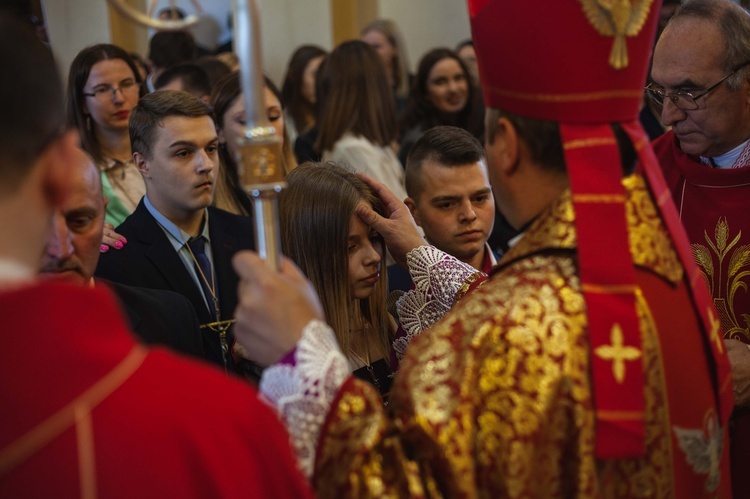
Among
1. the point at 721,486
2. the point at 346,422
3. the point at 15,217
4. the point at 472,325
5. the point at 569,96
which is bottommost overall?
the point at 721,486

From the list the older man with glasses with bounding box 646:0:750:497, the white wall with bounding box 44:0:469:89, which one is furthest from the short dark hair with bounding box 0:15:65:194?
the white wall with bounding box 44:0:469:89

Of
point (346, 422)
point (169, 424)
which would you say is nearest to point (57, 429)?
point (169, 424)

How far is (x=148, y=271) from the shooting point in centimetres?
365

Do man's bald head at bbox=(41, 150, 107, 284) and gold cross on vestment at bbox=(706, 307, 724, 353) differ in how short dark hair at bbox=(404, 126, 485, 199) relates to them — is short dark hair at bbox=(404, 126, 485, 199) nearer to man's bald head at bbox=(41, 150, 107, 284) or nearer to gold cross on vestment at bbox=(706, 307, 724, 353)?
man's bald head at bbox=(41, 150, 107, 284)

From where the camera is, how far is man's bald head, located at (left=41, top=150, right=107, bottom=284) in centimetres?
245

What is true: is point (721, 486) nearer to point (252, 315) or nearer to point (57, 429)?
point (252, 315)

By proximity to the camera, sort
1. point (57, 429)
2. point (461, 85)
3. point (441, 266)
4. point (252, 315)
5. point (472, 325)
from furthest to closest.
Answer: point (461, 85) → point (441, 266) → point (472, 325) → point (252, 315) → point (57, 429)

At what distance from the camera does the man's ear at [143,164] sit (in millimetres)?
3982

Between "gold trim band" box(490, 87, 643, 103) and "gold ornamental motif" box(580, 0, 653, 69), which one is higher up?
"gold ornamental motif" box(580, 0, 653, 69)

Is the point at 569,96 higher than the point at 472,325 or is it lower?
higher

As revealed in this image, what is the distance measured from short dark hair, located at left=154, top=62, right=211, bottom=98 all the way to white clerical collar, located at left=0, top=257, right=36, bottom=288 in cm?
414

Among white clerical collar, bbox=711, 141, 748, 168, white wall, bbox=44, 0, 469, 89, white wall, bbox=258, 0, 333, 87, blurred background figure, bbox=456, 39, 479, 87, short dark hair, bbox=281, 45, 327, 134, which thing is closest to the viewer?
white clerical collar, bbox=711, 141, 748, 168

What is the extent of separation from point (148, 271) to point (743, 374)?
7.17 feet

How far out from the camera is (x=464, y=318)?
1.92 m
